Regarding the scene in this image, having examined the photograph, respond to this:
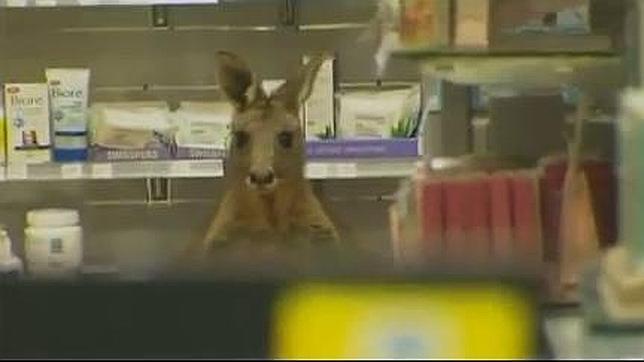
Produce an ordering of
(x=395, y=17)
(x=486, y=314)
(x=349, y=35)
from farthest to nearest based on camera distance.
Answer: (x=349, y=35) < (x=395, y=17) < (x=486, y=314)

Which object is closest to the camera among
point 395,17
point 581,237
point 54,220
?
point 581,237

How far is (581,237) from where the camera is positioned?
53.9 inches

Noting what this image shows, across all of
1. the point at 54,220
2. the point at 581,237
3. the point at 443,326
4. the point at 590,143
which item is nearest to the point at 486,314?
the point at 443,326

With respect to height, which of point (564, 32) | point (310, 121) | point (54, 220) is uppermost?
point (564, 32)

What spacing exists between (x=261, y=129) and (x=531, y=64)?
0.40 m

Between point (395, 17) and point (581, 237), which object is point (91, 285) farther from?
point (395, 17)

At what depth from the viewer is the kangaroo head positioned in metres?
1.75

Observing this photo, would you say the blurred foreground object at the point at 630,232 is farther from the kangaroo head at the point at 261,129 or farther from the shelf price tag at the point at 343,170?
the shelf price tag at the point at 343,170

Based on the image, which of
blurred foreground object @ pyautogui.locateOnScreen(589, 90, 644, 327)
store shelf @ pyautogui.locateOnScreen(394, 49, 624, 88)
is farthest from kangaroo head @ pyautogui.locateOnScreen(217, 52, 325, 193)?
blurred foreground object @ pyautogui.locateOnScreen(589, 90, 644, 327)

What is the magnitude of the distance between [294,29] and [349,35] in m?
0.14

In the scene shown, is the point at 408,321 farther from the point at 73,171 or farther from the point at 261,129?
the point at 73,171

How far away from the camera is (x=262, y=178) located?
1709 millimetres

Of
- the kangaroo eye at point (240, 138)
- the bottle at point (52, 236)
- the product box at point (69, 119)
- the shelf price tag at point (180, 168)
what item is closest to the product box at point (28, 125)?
the product box at point (69, 119)

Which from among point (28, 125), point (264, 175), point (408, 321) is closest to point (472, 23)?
point (264, 175)
